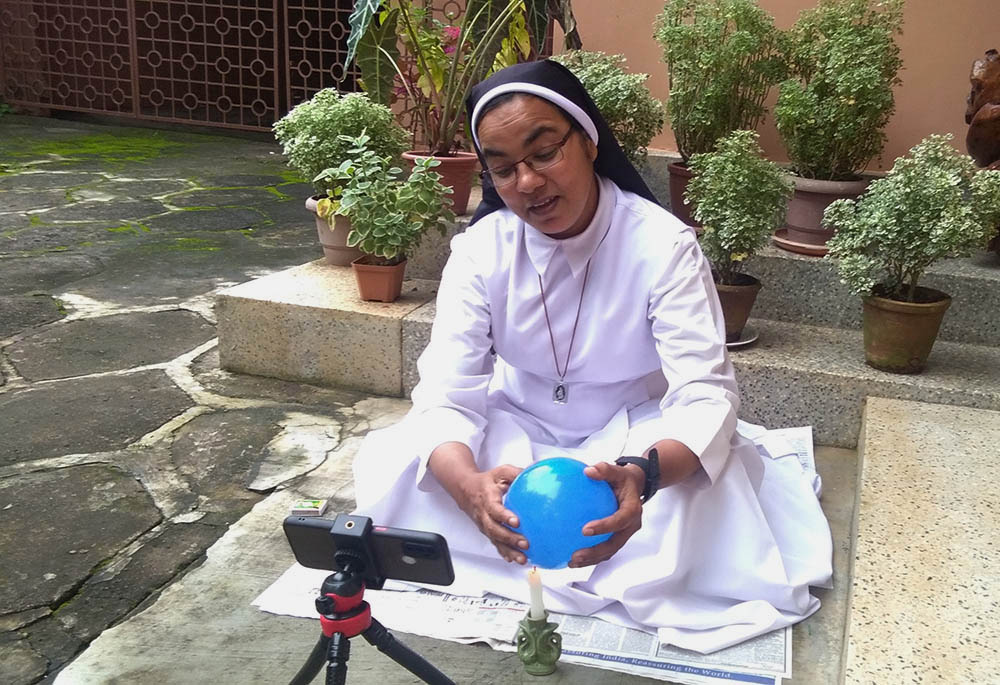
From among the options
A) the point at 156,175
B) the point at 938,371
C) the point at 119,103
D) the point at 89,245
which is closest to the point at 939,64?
the point at 938,371

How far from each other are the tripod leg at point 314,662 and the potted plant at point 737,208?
7.23 ft

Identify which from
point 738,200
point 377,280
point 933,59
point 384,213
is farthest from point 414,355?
point 933,59

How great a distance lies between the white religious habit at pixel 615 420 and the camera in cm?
228

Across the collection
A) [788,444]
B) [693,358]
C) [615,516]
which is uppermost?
[693,358]

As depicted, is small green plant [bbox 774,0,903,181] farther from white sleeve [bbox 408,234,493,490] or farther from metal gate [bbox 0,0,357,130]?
metal gate [bbox 0,0,357,130]

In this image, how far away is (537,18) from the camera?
462 centimetres

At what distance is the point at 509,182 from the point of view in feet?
7.29

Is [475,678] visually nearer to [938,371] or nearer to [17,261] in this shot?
[938,371]

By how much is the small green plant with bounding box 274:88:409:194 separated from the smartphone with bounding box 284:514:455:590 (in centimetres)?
279

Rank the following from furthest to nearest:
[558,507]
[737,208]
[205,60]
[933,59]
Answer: [205,60], [933,59], [737,208], [558,507]

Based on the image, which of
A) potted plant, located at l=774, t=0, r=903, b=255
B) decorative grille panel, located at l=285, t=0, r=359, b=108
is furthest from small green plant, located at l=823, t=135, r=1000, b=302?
decorative grille panel, located at l=285, t=0, r=359, b=108

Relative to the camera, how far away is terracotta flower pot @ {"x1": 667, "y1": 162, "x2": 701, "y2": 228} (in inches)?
171

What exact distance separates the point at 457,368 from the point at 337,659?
3.27 ft

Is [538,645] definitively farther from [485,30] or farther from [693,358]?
[485,30]
